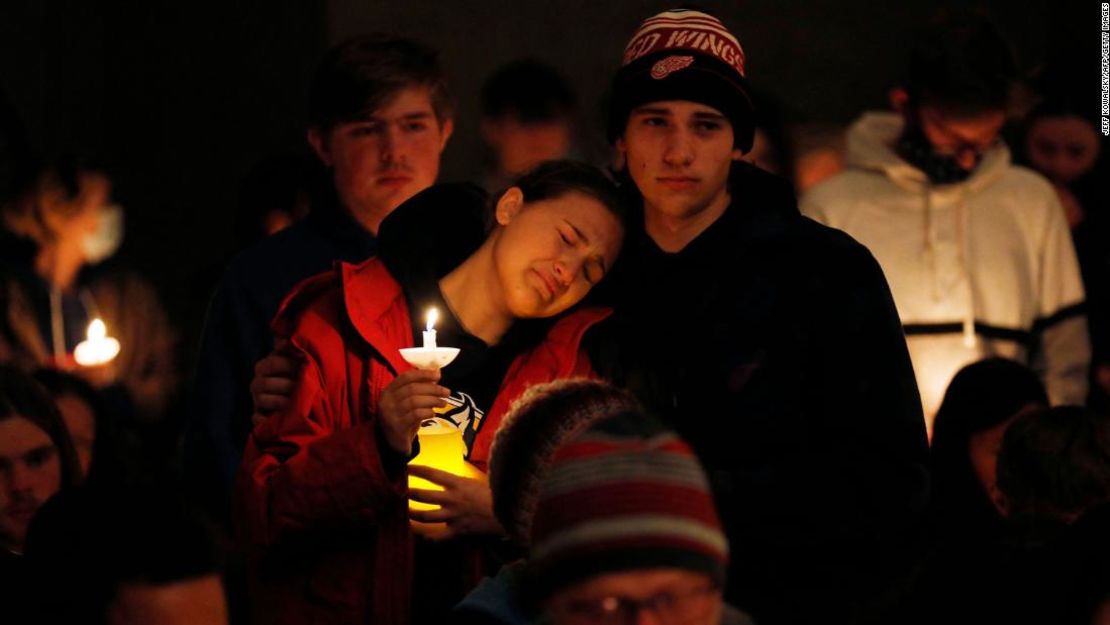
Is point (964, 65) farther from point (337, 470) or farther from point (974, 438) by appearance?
point (337, 470)

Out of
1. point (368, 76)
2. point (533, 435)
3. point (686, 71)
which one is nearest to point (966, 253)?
point (368, 76)

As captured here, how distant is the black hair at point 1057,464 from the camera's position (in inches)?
200

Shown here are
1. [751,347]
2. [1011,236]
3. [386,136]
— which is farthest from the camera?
[1011,236]

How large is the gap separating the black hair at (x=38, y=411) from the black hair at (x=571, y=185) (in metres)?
1.37

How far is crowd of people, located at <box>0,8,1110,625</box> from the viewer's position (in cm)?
364

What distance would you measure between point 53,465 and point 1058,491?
240 centimetres

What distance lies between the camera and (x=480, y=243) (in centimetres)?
500

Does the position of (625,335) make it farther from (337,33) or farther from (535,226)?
(337,33)

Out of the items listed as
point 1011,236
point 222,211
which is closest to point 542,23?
point 222,211

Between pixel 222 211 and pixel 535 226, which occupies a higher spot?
pixel 535 226

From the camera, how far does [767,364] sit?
14.8 ft

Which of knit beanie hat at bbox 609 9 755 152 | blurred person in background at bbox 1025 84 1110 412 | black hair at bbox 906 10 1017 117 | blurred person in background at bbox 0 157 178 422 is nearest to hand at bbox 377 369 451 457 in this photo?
knit beanie hat at bbox 609 9 755 152

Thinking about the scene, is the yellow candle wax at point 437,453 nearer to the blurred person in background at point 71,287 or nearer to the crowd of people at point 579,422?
the crowd of people at point 579,422

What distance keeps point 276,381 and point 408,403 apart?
510 mm
